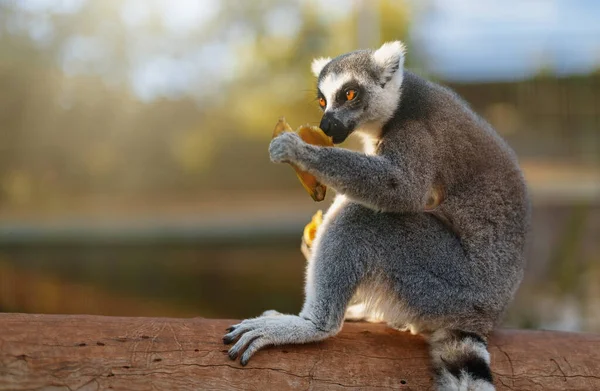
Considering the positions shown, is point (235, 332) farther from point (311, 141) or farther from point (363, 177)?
point (311, 141)

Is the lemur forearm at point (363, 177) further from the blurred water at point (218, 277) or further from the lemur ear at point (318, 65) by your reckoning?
the blurred water at point (218, 277)

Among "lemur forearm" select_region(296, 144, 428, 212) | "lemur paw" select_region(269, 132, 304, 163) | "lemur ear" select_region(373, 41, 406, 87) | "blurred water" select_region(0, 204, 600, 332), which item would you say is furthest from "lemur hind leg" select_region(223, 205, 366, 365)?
"blurred water" select_region(0, 204, 600, 332)

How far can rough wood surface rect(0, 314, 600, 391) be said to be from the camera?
9.85ft

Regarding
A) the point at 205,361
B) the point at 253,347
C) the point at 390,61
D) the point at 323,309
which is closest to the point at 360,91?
the point at 390,61

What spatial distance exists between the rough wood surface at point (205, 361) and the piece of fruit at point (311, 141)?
2.85ft

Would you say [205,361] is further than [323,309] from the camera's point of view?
No

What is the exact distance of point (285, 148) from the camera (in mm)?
3350

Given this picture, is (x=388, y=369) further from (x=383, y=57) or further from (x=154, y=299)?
(x=154, y=299)

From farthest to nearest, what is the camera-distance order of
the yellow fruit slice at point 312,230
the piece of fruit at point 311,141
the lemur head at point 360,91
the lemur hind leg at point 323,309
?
the yellow fruit slice at point 312,230, the lemur head at point 360,91, the piece of fruit at point 311,141, the lemur hind leg at point 323,309

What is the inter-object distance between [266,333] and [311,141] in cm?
124

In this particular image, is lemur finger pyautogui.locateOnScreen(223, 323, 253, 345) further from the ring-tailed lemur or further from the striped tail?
the striped tail

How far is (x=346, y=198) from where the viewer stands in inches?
143

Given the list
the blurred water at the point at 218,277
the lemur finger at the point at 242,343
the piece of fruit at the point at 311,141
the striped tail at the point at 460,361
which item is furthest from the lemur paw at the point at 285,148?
the blurred water at the point at 218,277

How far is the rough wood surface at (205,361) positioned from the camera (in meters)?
3.00
